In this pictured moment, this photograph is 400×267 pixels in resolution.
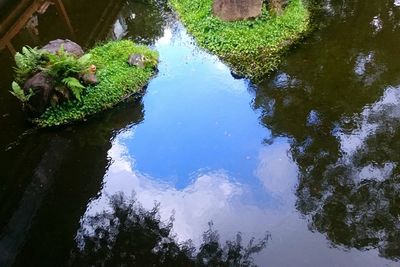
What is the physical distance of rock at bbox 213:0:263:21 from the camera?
12.3 meters

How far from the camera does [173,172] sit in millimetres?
9242

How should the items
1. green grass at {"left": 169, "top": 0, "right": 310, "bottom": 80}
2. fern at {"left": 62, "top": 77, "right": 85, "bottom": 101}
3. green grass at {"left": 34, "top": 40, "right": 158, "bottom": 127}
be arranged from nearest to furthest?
fern at {"left": 62, "top": 77, "right": 85, "bottom": 101} → green grass at {"left": 34, "top": 40, "right": 158, "bottom": 127} → green grass at {"left": 169, "top": 0, "right": 310, "bottom": 80}

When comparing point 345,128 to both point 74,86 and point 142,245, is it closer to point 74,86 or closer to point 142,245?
point 142,245

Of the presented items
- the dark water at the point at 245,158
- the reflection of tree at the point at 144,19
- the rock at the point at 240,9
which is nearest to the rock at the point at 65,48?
the dark water at the point at 245,158

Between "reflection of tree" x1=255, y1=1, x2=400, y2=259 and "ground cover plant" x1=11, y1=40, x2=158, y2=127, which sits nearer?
"reflection of tree" x1=255, y1=1, x2=400, y2=259

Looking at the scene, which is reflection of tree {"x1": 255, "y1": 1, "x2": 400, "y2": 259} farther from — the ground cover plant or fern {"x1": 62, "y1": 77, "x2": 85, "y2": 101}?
fern {"x1": 62, "y1": 77, "x2": 85, "y2": 101}

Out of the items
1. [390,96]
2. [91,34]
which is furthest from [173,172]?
[91,34]

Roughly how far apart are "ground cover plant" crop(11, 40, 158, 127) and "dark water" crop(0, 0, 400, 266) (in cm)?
34

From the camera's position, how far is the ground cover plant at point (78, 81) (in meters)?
10.3

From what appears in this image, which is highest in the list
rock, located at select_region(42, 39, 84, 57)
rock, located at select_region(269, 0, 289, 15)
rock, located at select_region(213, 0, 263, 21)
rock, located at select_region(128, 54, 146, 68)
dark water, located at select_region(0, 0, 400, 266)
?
rock, located at select_region(269, 0, 289, 15)

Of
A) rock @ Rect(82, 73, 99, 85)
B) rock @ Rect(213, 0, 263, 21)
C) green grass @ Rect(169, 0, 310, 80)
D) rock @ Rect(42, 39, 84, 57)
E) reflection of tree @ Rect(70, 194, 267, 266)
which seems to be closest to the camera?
reflection of tree @ Rect(70, 194, 267, 266)

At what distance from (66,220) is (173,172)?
2.43 meters

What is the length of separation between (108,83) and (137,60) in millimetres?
1156

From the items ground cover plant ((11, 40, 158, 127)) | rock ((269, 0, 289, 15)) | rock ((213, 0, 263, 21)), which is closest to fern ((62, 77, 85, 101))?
ground cover plant ((11, 40, 158, 127))
